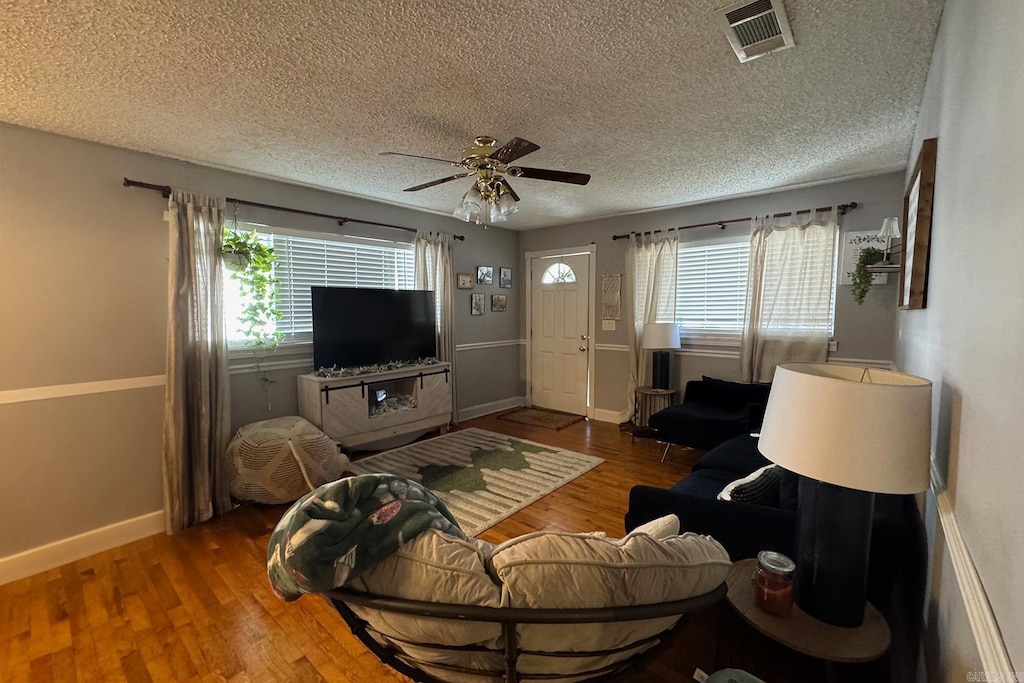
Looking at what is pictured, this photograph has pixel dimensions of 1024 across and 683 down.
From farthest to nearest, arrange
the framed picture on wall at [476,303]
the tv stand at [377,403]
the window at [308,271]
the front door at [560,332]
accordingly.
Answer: the front door at [560,332] → the framed picture on wall at [476,303] → the tv stand at [377,403] → the window at [308,271]

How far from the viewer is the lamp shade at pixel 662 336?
4.27 m

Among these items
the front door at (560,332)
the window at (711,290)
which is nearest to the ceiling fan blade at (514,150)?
the window at (711,290)

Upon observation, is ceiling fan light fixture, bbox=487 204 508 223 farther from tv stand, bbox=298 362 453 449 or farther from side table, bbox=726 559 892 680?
side table, bbox=726 559 892 680

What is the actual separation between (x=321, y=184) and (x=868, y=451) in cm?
393

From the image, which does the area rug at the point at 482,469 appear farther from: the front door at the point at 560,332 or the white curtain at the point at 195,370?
the front door at the point at 560,332

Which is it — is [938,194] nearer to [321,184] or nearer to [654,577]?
[654,577]

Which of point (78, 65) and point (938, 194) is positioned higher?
point (78, 65)

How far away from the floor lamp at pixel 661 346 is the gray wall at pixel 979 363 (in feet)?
9.40

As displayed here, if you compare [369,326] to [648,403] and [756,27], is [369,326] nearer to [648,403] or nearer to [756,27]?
[648,403]

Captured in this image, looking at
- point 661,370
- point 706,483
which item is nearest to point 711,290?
point 661,370

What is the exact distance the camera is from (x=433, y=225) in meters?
4.75

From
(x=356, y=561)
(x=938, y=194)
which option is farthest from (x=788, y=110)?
(x=356, y=561)

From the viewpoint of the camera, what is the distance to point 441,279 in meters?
4.72

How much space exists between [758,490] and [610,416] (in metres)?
3.44
